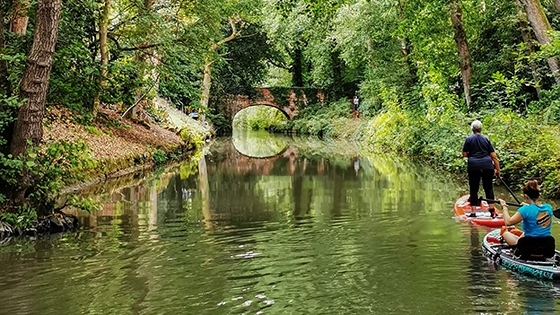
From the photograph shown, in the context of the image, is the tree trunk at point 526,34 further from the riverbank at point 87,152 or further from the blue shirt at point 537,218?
the blue shirt at point 537,218

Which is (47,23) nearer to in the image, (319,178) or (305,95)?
(319,178)

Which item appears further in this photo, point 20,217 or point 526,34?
point 526,34

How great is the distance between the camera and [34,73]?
31.4ft

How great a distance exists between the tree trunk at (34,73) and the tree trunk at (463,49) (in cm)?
1412

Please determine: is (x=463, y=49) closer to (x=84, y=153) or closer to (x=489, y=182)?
(x=489, y=182)

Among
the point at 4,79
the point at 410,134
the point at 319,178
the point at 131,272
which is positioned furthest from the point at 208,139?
the point at 131,272

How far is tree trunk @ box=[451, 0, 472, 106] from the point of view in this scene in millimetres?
20453

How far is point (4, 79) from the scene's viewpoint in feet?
32.4

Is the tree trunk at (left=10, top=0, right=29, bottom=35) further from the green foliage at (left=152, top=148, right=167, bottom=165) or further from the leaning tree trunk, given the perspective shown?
the green foliage at (left=152, top=148, right=167, bottom=165)

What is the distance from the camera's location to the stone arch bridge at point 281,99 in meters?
51.0

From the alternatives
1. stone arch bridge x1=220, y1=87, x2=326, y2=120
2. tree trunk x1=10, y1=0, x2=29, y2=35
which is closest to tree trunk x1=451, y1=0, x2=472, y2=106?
tree trunk x1=10, y1=0, x2=29, y2=35

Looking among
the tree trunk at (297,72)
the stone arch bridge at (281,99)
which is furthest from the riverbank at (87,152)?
the tree trunk at (297,72)

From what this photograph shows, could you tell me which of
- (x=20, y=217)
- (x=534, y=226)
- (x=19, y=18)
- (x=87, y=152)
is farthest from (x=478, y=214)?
(x=19, y=18)

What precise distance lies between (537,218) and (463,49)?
15430mm
